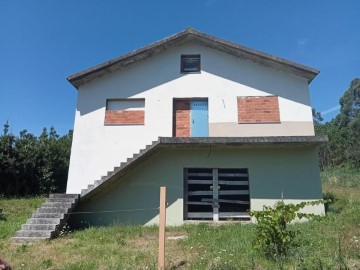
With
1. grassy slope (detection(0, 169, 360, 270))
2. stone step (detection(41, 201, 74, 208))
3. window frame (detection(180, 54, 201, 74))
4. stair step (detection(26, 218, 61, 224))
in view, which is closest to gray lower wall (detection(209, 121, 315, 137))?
window frame (detection(180, 54, 201, 74))

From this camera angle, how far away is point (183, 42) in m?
13.6

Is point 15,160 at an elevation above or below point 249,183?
above

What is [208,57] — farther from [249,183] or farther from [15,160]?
[15,160]

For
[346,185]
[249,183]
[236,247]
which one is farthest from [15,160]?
[346,185]

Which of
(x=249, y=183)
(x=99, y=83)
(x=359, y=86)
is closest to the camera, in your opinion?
(x=249, y=183)

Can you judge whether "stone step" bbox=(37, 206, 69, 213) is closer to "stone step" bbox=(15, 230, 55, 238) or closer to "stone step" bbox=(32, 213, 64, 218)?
"stone step" bbox=(32, 213, 64, 218)

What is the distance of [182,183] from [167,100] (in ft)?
10.9

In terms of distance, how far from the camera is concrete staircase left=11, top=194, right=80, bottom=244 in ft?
30.4

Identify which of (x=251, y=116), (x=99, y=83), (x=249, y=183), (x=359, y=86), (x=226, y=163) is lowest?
(x=249, y=183)

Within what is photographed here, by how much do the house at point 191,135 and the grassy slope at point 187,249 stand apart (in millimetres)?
1625

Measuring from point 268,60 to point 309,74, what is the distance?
5.40 feet

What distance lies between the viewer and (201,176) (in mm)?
12320

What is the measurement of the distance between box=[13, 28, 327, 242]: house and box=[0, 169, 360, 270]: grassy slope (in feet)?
5.33

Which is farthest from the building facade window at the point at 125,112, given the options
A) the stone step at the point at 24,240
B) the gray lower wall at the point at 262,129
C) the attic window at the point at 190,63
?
the stone step at the point at 24,240
